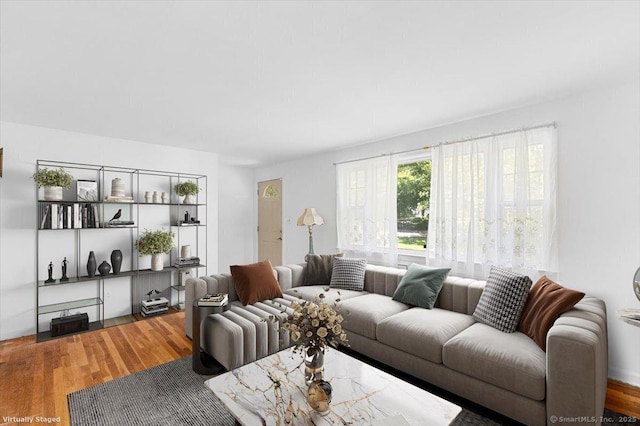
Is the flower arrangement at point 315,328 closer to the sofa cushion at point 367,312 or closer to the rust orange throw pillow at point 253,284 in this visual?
the sofa cushion at point 367,312

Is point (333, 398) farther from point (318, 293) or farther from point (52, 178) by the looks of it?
point (52, 178)

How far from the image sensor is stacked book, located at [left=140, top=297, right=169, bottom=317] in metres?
4.02

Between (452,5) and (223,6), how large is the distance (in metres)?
1.19

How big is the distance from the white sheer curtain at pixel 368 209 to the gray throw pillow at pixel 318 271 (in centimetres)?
71

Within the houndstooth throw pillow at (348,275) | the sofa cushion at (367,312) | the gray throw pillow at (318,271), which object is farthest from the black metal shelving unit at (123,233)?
the sofa cushion at (367,312)

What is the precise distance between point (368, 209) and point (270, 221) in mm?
2613

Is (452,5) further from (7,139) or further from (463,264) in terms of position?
(7,139)

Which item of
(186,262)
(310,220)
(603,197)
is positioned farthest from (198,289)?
(603,197)

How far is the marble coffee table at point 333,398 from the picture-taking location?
1444 mm

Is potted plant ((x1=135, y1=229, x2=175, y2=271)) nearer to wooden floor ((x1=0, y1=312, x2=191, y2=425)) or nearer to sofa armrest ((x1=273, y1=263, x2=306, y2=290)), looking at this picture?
wooden floor ((x1=0, y1=312, x2=191, y2=425))

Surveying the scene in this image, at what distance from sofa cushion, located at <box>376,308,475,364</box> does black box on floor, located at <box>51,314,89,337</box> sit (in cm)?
344

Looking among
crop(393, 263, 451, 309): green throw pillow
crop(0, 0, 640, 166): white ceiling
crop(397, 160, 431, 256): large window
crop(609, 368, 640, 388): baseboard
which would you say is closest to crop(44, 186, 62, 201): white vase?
crop(0, 0, 640, 166): white ceiling

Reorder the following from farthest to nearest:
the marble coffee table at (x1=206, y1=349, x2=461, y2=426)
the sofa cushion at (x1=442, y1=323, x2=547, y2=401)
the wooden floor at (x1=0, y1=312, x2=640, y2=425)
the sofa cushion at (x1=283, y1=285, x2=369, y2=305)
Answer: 1. the sofa cushion at (x1=283, y1=285, x2=369, y2=305)
2. the wooden floor at (x1=0, y1=312, x2=640, y2=425)
3. the sofa cushion at (x1=442, y1=323, x2=547, y2=401)
4. the marble coffee table at (x1=206, y1=349, x2=461, y2=426)

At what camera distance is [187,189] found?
445 cm
